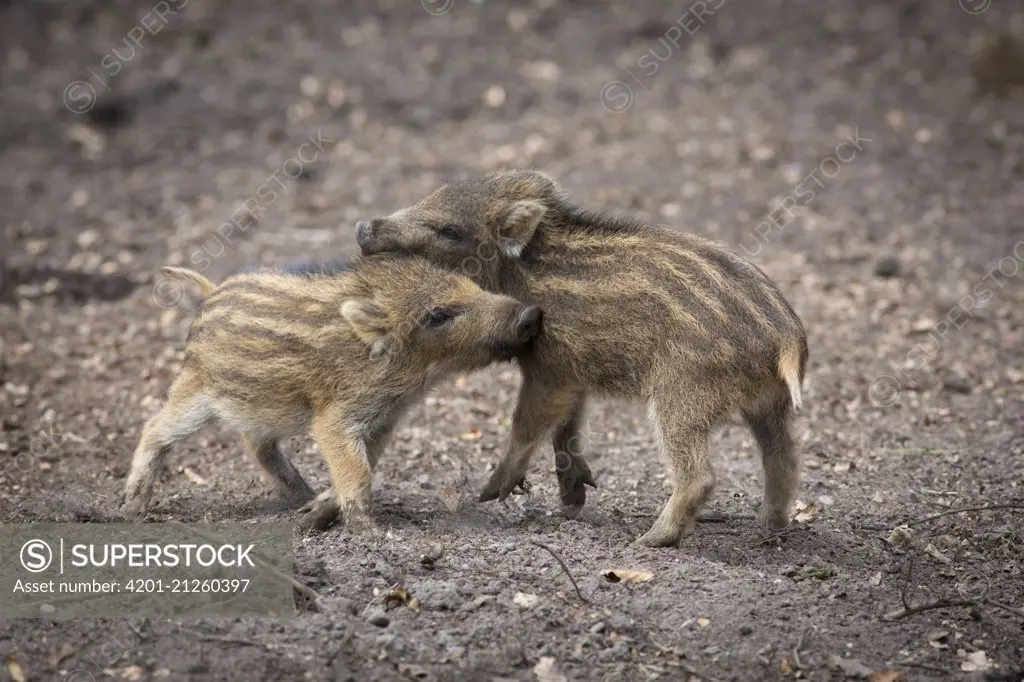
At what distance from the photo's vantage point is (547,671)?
452 centimetres

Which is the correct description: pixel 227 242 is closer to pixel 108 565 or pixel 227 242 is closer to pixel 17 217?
pixel 17 217

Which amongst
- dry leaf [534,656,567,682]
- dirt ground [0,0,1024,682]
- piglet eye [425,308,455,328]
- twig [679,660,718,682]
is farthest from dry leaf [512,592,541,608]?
piglet eye [425,308,455,328]

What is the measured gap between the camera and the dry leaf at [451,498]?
608 cm

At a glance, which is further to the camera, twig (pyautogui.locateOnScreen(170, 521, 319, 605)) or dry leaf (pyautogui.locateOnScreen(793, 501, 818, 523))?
dry leaf (pyautogui.locateOnScreen(793, 501, 818, 523))

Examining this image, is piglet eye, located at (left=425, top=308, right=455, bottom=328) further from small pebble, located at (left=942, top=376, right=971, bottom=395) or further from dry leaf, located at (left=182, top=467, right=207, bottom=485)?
small pebble, located at (left=942, top=376, right=971, bottom=395)

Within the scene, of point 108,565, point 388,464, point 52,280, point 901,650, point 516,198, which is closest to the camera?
point 901,650

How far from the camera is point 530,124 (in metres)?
12.6

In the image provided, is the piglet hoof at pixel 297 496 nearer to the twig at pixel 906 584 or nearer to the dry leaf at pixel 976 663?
the twig at pixel 906 584

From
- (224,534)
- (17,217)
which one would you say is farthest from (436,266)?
(17,217)

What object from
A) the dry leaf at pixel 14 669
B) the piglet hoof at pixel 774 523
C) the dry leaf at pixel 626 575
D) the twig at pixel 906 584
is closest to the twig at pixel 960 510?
the twig at pixel 906 584

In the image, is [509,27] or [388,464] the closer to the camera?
[388,464]

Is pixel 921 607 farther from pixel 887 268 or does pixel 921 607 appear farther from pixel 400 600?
pixel 887 268

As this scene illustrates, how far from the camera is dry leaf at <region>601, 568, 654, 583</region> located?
5.12 metres

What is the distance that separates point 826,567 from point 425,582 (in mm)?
1840
